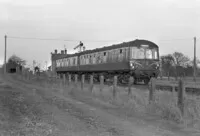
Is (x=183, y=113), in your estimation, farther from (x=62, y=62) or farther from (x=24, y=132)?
(x=62, y=62)

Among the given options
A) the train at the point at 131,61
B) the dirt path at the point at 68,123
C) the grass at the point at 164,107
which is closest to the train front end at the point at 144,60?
the train at the point at 131,61

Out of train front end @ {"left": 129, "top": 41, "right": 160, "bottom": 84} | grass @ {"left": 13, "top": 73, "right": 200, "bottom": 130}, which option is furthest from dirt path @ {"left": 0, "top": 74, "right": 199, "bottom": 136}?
train front end @ {"left": 129, "top": 41, "right": 160, "bottom": 84}

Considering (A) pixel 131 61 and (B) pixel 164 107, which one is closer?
(B) pixel 164 107

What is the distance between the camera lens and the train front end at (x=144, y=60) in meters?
22.9

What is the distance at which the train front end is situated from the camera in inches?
902

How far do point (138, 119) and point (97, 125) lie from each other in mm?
1641

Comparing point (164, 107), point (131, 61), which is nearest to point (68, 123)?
point (164, 107)

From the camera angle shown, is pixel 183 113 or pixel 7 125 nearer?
pixel 7 125

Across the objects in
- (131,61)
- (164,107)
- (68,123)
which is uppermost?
(131,61)

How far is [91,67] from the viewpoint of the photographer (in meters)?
30.5

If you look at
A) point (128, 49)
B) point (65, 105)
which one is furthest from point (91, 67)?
point (65, 105)

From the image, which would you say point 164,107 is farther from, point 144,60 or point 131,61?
point 144,60

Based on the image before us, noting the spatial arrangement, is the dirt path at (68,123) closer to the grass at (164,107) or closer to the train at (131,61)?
the grass at (164,107)

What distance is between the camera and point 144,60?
2339 centimetres
